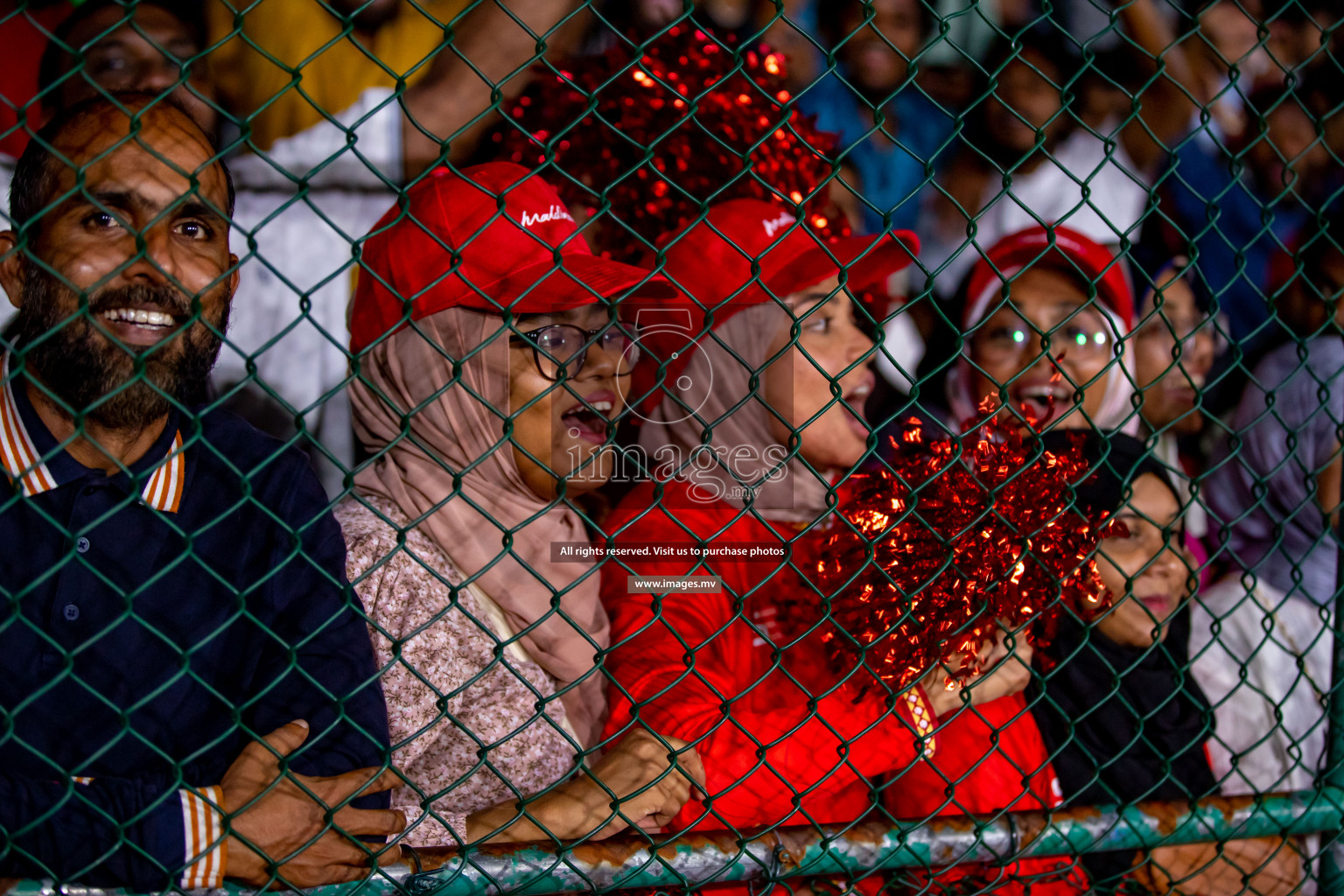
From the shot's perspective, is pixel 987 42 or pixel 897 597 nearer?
pixel 897 597

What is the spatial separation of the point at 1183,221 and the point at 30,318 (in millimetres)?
3483

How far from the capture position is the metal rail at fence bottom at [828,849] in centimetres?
138

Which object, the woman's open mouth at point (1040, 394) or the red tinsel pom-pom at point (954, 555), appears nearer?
the red tinsel pom-pom at point (954, 555)

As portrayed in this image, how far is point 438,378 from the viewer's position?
1.75 metres

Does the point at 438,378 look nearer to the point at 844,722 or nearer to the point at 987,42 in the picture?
the point at 844,722

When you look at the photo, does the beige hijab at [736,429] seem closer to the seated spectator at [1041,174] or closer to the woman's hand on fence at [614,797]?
the woman's hand on fence at [614,797]

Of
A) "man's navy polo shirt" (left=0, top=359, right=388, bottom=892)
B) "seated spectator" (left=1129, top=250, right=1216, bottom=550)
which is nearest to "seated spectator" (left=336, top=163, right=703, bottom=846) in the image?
"man's navy polo shirt" (left=0, top=359, right=388, bottom=892)

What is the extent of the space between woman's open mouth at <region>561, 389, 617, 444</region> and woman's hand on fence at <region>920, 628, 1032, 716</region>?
72cm

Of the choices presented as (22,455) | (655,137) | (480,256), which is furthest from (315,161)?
(22,455)

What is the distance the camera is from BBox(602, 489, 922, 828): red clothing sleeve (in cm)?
170

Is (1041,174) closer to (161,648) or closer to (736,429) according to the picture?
(736,429)

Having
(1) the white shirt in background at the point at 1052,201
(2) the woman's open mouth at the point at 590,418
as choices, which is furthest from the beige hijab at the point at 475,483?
(1) the white shirt in background at the point at 1052,201

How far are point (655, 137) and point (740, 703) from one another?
1.20m

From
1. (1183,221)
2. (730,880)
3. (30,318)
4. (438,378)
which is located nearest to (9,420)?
(30,318)
